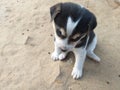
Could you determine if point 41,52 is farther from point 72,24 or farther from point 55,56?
point 72,24

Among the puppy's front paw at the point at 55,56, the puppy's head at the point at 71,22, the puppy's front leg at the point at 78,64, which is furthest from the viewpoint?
the puppy's front paw at the point at 55,56

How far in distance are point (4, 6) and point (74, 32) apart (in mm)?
1672

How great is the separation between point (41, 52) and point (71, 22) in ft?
2.88

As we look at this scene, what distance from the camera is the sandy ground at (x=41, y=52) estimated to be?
2.83 metres

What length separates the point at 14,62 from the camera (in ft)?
9.88

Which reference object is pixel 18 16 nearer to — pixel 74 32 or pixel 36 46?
pixel 36 46

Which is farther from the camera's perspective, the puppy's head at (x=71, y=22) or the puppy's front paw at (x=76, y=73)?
the puppy's front paw at (x=76, y=73)

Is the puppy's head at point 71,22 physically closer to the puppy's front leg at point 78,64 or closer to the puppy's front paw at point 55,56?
the puppy's front leg at point 78,64

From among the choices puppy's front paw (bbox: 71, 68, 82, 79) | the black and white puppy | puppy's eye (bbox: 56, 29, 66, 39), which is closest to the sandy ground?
puppy's front paw (bbox: 71, 68, 82, 79)

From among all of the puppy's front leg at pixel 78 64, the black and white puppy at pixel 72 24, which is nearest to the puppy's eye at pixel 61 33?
the black and white puppy at pixel 72 24

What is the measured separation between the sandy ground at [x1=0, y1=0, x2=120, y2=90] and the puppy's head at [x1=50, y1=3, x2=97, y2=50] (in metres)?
0.54

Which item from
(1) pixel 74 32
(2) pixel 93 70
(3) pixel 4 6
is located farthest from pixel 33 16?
(1) pixel 74 32

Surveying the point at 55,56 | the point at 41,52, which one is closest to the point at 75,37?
the point at 55,56

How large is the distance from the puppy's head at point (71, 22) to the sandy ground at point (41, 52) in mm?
543
